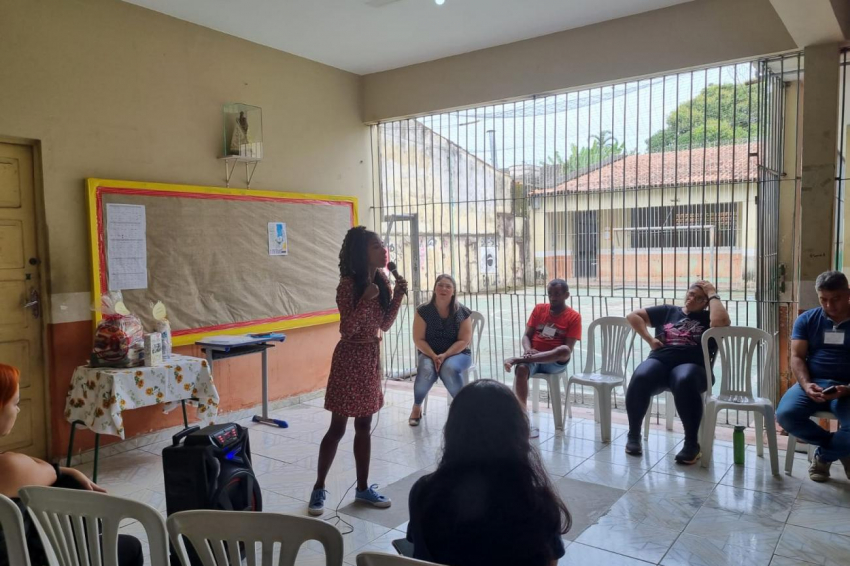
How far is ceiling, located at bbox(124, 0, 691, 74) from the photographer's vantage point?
13.8 feet

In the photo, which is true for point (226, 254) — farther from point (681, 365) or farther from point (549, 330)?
point (681, 365)

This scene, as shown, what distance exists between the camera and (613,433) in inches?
167

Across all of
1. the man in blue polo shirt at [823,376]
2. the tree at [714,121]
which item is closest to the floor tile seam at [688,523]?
the man in blue polo shirt at [823,376]

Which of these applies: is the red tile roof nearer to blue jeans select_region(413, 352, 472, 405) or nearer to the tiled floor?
blue jeans select_region(413, 352, 472, 405)

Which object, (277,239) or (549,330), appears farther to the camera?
(277,239)

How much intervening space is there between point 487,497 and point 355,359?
1623 millimetres

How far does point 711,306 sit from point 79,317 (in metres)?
3.99

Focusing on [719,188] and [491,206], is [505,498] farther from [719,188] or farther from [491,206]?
[491,206]

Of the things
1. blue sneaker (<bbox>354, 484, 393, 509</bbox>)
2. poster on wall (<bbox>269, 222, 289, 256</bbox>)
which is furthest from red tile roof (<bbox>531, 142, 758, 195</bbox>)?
blue sneaker (<bbox>354, 484, 393, 509</bbox>)

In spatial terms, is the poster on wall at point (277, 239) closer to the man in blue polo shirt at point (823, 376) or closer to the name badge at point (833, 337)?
the man in blue polo shirt at point (823, 376)

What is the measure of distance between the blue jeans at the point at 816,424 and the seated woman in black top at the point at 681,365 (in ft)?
1.52

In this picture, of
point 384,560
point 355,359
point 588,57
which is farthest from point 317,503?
point 588,57

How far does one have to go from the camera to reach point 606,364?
4418 millimetres

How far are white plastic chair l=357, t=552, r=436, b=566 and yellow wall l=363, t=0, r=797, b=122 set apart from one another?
4205 millimetres
